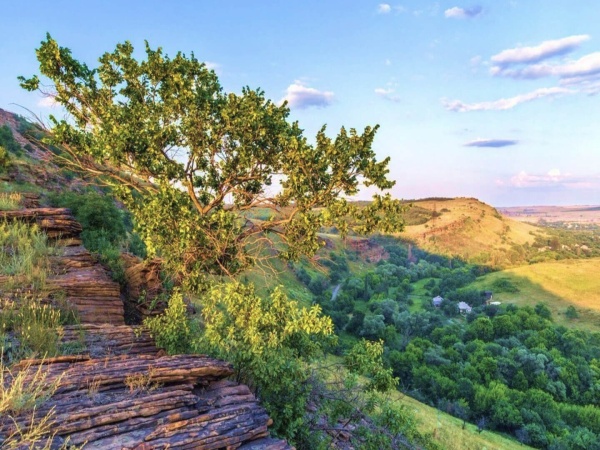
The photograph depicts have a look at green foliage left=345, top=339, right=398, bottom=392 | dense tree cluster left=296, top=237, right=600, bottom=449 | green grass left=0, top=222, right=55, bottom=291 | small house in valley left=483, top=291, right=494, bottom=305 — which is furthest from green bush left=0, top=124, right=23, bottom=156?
small house in valley left=483, top=291, right=494, bottom=305

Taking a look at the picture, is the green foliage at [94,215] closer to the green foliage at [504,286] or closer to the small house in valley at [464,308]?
the small house in valley at [464,308]

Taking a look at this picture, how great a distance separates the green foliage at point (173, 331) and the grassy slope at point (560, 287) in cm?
13635

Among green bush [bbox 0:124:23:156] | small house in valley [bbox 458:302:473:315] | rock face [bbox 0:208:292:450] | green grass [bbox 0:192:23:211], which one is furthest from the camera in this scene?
small house in valley [bbox 458:302:473:315]

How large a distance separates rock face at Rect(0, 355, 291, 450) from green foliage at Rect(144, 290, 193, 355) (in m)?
1.99

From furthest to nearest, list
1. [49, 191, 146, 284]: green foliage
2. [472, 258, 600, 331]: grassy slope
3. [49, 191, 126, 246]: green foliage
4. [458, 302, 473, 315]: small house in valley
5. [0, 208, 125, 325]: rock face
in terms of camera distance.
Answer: [458, 302, 473, 315]: small house in valley < [472, 258, 600, 331]: grassy slope < [49, 191, 126, 246]: green foliage < [49, 191, 146, 284]: green foliage < [0, 208, 125, 325]: rock face

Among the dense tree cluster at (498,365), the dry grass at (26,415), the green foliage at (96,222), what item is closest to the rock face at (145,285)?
the green foliage at (96,222)

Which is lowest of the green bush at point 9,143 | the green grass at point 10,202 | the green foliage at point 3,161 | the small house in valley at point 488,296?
the small house in valley at point 488,296

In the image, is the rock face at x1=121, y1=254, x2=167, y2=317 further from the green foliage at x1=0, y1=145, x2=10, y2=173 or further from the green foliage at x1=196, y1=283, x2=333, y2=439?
the green foliage at x1=0, y1=145, x2=10, y2=173

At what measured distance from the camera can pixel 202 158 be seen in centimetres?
1452

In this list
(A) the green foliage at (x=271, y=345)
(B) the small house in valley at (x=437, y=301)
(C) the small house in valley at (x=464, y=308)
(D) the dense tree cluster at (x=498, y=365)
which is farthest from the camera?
(B) the small house in valley at (x=437, y=301)

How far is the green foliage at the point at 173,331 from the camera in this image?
986 cm

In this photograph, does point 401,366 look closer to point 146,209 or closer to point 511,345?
point 511,345

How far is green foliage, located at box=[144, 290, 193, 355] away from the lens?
986 centimetres

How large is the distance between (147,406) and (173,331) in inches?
163
